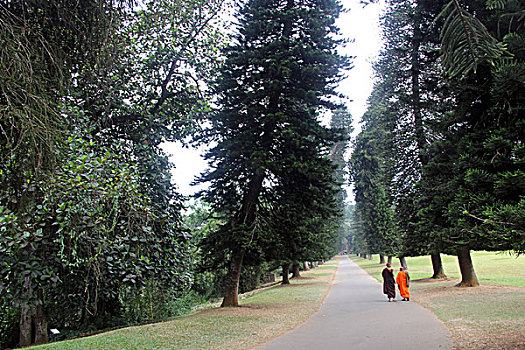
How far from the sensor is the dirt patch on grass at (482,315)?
679cm

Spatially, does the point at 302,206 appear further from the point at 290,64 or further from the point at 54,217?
the point at 54,217

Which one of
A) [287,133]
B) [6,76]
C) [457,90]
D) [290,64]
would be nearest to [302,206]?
[287,133]

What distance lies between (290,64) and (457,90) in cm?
643

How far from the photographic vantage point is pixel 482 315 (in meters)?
9.60

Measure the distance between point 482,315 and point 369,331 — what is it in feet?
11.8

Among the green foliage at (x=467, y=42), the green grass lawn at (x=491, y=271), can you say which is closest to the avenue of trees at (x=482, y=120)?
the green foliage at (x=467, y=42)

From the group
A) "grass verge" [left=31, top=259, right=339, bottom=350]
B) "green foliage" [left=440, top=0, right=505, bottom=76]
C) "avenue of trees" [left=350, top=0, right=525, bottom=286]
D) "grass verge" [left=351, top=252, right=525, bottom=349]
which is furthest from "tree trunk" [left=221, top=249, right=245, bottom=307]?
"green foliage" [left=440, top=0, right=505, bottom=76]

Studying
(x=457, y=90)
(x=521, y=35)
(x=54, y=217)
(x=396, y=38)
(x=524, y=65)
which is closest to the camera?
(x=524, y=65)

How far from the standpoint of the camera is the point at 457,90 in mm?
6645

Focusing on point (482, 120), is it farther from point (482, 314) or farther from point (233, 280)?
point (233, 280)

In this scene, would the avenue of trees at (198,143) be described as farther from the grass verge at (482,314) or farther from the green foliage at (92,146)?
the grass verge at (482,314)

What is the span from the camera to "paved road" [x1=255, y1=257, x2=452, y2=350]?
717 centimetres

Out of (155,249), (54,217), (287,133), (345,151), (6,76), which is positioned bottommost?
(155,249)

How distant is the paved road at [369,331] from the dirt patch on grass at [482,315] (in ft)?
1.26
